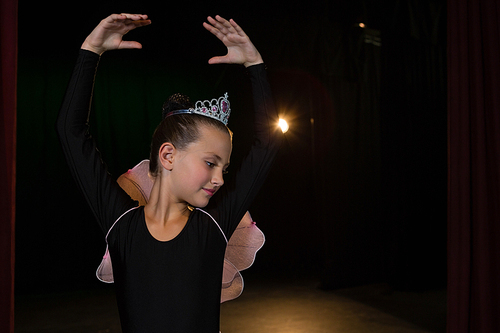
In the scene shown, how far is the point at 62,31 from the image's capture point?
4.61 m

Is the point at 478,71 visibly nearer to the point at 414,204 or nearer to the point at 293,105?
the point at 414,204

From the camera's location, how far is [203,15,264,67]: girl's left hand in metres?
1.12

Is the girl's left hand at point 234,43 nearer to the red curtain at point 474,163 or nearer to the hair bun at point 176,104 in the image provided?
the hair bun at point 176,104

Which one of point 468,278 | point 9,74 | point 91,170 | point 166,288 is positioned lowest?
point 468,278

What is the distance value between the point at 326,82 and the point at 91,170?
403 cm

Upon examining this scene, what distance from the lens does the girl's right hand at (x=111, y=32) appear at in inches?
41.4

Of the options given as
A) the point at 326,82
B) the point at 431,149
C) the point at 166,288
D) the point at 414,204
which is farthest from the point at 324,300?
the point at 166,288

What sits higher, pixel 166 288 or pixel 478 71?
pixel 478 71

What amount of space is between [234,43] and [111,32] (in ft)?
1.05

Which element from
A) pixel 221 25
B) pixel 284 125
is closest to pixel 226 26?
pixel 221 25

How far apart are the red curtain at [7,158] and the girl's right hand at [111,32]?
524 mm

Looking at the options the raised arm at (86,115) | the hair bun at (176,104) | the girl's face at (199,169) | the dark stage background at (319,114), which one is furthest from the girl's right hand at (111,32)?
the dark stage background at (319,114)

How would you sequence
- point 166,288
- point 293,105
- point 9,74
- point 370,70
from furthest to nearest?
1. point 293,105
2. point 370,70
3. point 9,74
4. point 166,288

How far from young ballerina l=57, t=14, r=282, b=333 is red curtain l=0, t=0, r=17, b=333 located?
1.57 feet
